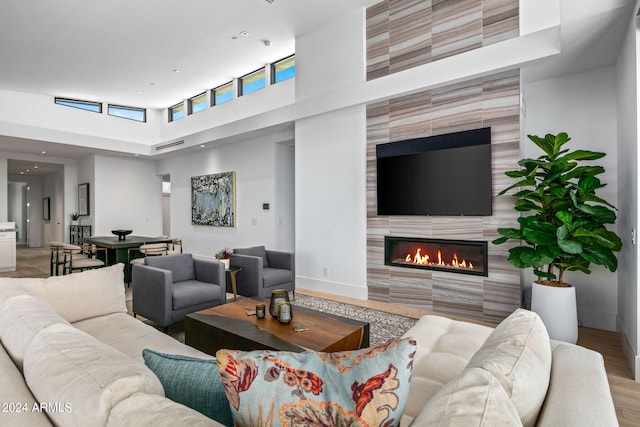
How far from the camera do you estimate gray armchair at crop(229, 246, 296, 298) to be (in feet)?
14.3

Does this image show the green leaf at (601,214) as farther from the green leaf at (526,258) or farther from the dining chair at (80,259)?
the dining chair at (80,259)

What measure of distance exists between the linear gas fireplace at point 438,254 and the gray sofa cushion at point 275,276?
140 centimetres

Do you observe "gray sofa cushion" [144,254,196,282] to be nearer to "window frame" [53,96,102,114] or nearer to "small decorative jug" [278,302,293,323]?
"small decorative jug" [278,302,293,323]

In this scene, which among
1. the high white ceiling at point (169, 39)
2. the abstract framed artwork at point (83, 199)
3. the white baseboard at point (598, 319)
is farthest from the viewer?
the abstract framed artwork at point (83, 199)

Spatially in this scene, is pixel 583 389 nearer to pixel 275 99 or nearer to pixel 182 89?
pixel 275 99

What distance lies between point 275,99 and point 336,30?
2058 millimetres

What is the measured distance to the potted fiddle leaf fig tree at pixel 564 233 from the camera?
279 cm

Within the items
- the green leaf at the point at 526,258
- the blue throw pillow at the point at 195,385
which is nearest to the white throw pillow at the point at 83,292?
the blue throw pillow at the point at 195,385

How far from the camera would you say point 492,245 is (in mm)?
3715

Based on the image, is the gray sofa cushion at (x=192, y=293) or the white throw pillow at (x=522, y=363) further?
the gray sofa cushion at (x=192, y=293)

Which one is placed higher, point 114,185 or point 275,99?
point 275,99

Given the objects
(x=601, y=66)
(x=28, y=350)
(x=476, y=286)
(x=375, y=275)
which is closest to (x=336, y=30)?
(x=601, y=66)

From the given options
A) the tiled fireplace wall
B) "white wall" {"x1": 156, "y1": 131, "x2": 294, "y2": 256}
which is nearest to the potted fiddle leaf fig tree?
the tiled fireplace wall

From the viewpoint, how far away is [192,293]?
3.42 m
